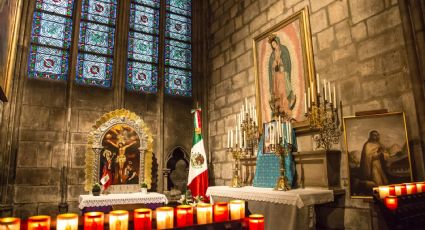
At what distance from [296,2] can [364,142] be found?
103 inches

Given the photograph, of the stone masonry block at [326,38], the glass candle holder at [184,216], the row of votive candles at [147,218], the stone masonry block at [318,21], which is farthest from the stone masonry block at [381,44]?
the glass candle holder at [184,216]

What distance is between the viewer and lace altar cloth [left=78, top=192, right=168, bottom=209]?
472 centimetres

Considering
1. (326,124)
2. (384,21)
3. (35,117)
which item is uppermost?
(384,21)

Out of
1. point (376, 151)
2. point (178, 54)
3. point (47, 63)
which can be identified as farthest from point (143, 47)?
point (376, 151)

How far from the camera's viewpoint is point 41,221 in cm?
199

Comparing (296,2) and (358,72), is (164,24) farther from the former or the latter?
(358,72)

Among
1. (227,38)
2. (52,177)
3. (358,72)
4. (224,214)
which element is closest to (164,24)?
(227,38)

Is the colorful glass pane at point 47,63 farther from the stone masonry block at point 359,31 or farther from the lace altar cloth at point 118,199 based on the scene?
the stone masonry block at point 359,31

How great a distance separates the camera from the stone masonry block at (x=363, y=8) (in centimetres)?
369

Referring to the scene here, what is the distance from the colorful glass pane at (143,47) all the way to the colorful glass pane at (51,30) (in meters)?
1.29

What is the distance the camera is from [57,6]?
6195 millimetres

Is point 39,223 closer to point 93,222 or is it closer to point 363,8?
point 93,222

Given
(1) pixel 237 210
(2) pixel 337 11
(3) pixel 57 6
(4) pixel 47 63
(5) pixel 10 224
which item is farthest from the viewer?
(3) pixel 57 6

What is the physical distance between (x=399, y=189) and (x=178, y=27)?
621cm
